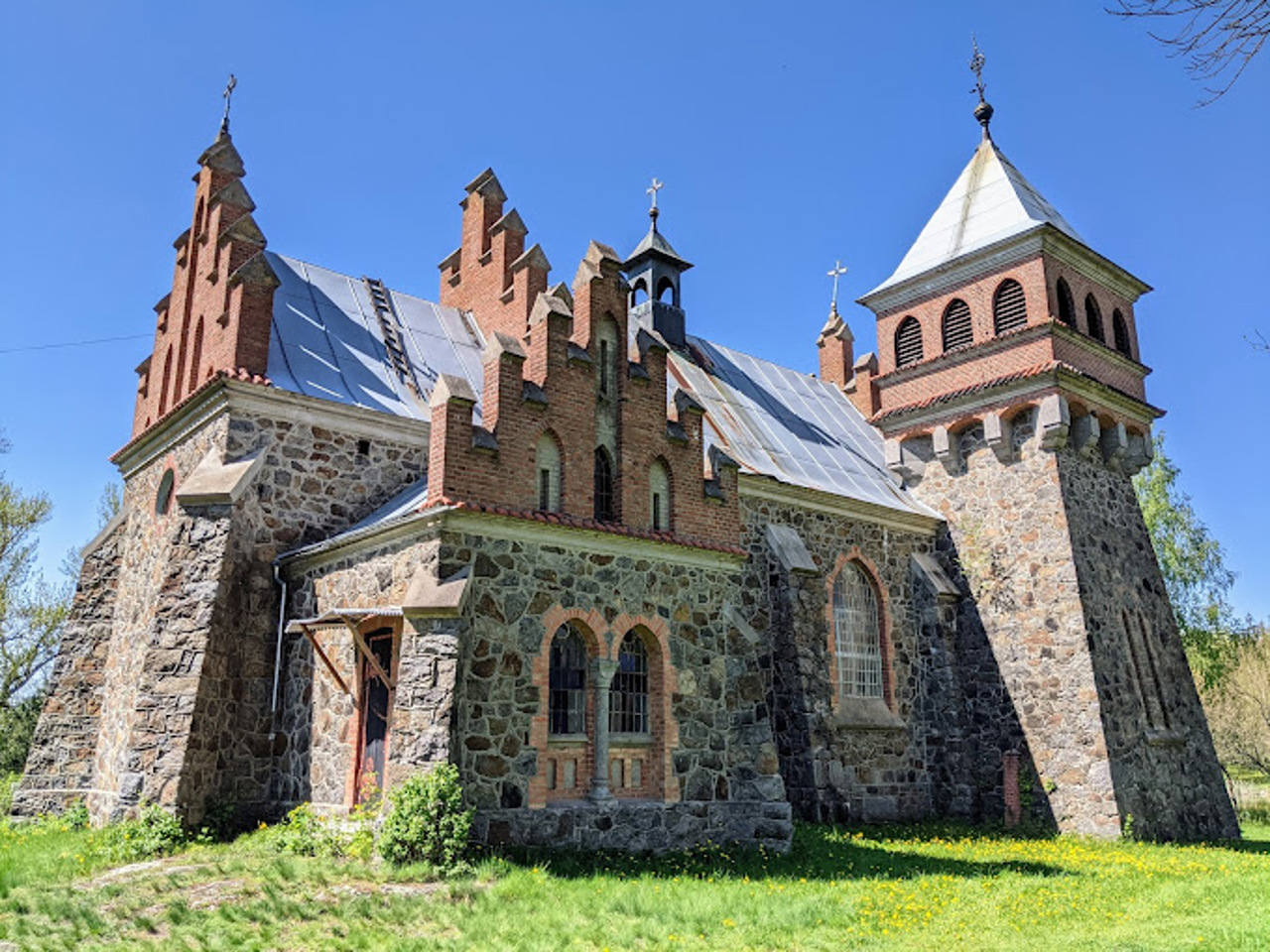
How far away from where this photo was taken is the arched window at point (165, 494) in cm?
1780

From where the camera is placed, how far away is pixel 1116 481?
23.8m

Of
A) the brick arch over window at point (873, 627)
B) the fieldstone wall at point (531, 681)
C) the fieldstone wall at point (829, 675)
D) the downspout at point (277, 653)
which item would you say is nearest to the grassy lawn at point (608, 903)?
the fieldstone wall at point (531, 681)

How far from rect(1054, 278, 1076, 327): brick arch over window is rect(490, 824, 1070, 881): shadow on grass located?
12840 millimetres

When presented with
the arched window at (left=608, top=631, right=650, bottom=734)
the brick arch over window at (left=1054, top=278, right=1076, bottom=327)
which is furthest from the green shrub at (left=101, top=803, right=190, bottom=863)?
the brick arch over window at (left=1054, top=278, right=1076, bottom=327)

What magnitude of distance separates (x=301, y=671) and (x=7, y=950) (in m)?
6.79

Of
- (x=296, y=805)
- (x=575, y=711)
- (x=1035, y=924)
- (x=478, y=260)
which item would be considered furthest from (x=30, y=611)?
(x=1035, y=924)

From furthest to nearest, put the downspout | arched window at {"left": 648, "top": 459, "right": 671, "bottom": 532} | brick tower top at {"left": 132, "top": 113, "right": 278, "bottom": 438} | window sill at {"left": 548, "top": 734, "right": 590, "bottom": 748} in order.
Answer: brick tower top at {"left": 132, "top": 113, "right": 278, "bottom": 438} < the downspout < arched window at {"left": 648, "top": 459, "right": 671, "bottom": 532} < window sill at {"left": 548, "top": 734, "right": 590, "bottom": 748}

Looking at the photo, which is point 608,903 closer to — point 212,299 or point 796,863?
point 796,863

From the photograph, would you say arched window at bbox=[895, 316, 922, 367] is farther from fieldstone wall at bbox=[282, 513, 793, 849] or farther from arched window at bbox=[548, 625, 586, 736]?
arched window at bbox=[548, 625, 586, 736]

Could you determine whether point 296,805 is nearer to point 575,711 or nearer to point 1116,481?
point 575,711

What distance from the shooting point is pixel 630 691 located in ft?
47.1

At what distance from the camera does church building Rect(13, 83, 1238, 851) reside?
1337 cm

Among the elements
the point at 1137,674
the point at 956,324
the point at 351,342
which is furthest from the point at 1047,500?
the point at 351,342

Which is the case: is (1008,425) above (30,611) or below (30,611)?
above
